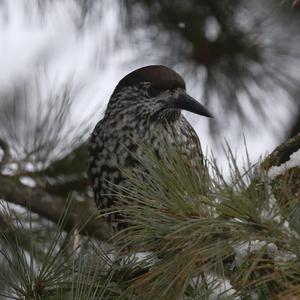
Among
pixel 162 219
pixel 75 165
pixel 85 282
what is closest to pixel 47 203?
pixel 75 165

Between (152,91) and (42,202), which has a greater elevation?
(152,91)

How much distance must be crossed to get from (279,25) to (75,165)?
3.19ft

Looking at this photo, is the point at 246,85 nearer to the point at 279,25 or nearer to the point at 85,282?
the point at 279,25

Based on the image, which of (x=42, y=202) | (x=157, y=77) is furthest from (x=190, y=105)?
(x=42, y=202)

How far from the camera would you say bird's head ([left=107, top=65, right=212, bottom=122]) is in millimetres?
3459

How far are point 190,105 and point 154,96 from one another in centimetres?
27

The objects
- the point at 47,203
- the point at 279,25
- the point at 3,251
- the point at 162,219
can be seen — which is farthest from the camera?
the point at 279,25

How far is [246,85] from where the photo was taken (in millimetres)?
3838

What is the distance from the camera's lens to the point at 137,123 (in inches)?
142

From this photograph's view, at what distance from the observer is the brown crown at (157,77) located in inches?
137

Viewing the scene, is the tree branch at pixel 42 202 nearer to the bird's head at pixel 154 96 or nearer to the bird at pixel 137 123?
the bird at pixel 137 123

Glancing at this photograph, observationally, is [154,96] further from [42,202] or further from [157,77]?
[42,202]

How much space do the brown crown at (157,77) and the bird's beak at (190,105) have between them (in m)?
0.06

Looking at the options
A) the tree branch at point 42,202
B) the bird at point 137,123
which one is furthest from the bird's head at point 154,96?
the tree branch at point 42,202
